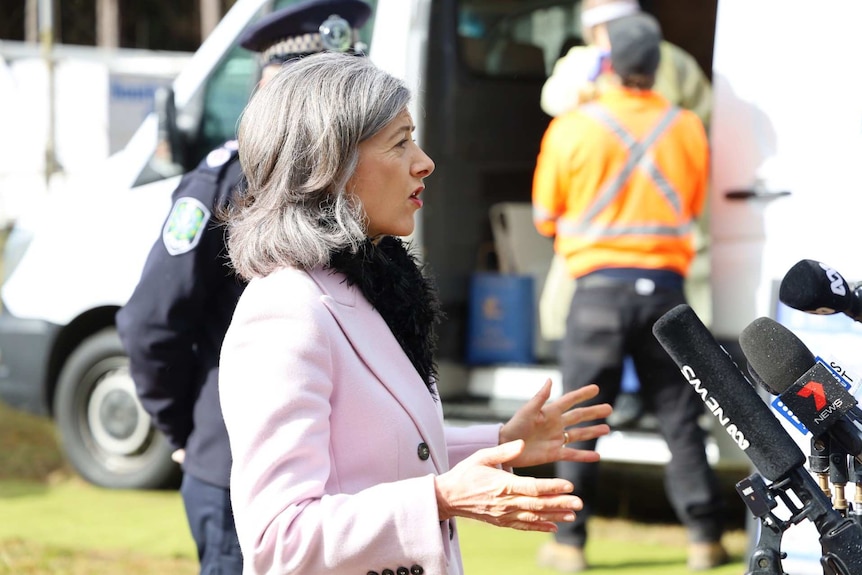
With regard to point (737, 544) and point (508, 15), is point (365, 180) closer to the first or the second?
point (737, 544)

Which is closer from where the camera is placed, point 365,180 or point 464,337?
point 365,180

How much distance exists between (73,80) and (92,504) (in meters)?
7.95

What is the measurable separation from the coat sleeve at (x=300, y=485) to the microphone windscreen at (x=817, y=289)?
534 mm

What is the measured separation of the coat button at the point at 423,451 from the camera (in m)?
1.85

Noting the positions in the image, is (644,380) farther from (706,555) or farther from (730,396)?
(730,396)

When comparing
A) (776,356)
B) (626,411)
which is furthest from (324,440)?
(626,411)

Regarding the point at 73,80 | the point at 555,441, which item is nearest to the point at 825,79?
the point at 555,441

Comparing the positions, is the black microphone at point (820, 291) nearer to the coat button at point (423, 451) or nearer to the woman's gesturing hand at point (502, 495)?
the woman's gesturing hand at point (502, 495)

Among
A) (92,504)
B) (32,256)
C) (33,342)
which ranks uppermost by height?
(32,256)

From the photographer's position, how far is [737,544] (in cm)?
479

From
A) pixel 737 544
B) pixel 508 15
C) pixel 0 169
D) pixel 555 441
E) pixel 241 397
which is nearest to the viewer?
pixel 241 397

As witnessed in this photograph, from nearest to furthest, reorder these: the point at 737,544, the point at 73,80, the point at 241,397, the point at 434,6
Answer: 1. the point at 241,397
2. the point at 737,544
3. the point at 434,6
4. the point at 73,80

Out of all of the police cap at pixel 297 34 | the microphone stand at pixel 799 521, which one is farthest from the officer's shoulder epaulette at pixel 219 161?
the microphone stand at pixel 799 521

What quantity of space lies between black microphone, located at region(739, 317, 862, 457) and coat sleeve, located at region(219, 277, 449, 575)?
1.53 feet
